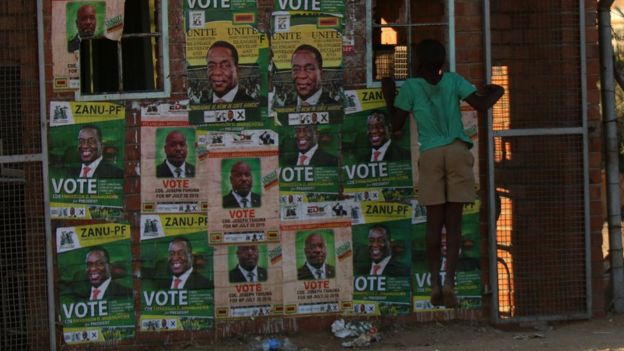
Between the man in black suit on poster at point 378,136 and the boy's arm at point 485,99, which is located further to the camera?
the man in black suit on poster at point 378,136

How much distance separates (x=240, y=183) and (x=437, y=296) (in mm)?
1623

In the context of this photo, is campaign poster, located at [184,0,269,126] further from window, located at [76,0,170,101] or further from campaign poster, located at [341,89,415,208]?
campaign poster, located at [341,89,415,208]

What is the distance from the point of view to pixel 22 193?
686 centimetres

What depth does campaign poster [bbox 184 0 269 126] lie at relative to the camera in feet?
22.7

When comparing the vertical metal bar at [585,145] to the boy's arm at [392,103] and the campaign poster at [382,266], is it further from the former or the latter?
the boy's arm at [392,103]

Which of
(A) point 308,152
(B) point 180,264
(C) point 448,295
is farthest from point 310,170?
(C) point 448,295

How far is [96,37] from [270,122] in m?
1.36

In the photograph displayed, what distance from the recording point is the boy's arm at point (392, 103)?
6719 millimetres

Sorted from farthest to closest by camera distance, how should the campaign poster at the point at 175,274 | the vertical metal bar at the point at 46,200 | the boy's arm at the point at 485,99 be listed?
the campaign poster at the point at 175,274
the vertical metal bar at the point at 46,200
the boy's arm at the point at 485,99

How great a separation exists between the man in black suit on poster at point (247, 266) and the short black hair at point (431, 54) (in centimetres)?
177

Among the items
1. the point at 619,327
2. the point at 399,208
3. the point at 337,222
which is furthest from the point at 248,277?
the point at 619,327

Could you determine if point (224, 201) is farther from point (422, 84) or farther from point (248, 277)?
point (422, 84)

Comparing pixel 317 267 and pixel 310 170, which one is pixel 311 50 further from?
pixel 317 267

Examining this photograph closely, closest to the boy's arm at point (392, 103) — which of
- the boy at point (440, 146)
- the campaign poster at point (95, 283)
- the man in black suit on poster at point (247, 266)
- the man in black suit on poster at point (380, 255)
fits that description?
the boy at point (440, 146)
